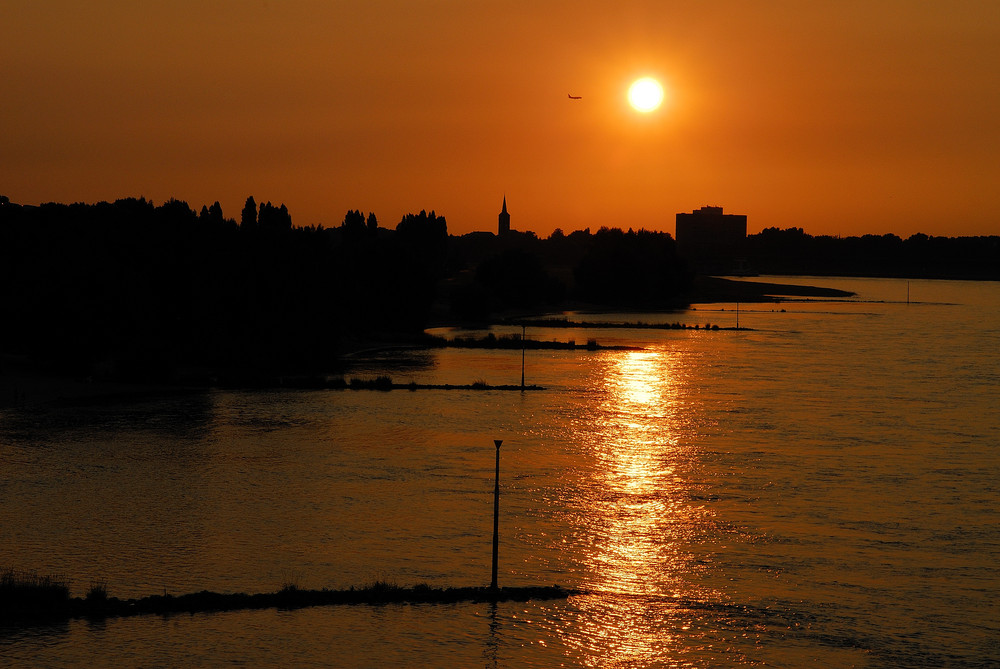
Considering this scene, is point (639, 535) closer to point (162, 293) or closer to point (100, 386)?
point (100, 386)

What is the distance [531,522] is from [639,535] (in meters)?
4.20

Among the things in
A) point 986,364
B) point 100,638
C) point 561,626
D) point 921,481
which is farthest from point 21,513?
point 986,364

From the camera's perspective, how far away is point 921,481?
49.7m

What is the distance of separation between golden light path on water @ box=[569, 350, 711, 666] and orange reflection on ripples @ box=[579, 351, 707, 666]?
1.2 inches

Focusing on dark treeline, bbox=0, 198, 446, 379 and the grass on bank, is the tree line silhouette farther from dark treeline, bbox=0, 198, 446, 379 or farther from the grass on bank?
the grass on bank

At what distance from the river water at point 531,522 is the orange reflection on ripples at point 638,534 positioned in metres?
0.15

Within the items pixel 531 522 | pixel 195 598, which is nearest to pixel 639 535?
pixel 531 522

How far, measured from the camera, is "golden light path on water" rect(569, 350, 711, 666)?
94.5 ft

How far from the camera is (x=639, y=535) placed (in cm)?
3966

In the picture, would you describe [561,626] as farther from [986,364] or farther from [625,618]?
[986,364]

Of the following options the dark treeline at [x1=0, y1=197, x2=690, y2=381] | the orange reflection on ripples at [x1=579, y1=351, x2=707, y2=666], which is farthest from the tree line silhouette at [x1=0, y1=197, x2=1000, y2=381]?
the orange reflection on ripples at [x1=579, y1=351, x2=707, y2=666]

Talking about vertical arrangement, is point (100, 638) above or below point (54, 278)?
below

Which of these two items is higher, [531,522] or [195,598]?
[195,598]

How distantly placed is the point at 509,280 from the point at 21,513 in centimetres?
15497
